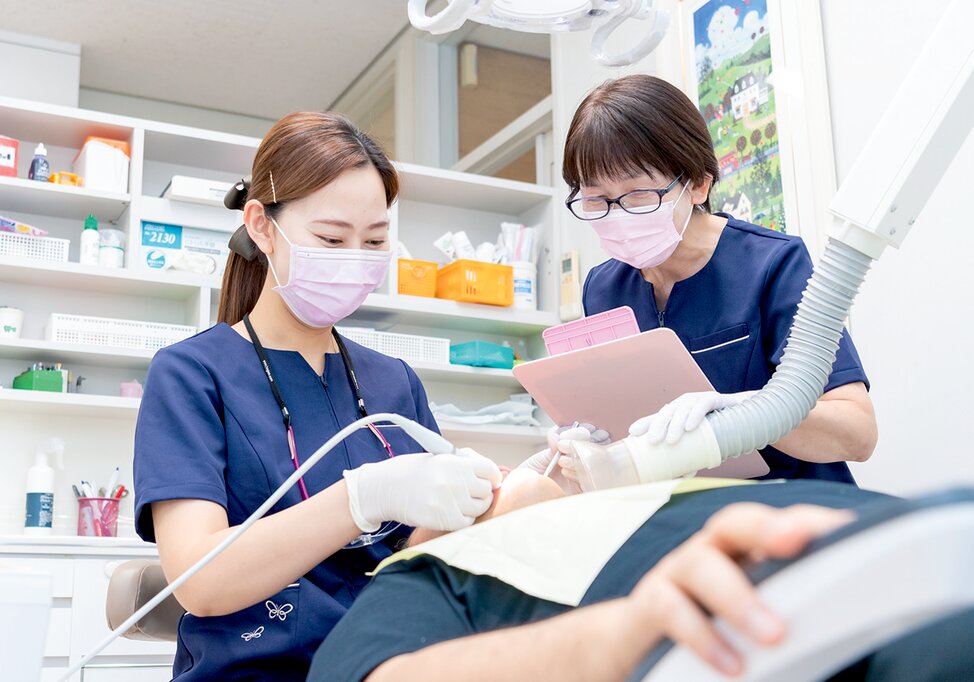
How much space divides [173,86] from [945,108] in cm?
434

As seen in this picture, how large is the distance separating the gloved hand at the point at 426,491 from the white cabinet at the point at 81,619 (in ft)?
5.94

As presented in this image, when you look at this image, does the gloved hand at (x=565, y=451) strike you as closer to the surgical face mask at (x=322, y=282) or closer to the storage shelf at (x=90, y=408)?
the surgical face mask at (x=322, y=282)

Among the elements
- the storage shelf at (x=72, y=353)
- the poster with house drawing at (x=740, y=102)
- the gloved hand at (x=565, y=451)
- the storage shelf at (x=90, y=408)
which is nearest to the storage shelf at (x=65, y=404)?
the storage shelf at (x=90, y=408)

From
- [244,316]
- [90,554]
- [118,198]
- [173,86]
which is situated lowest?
[90,554]

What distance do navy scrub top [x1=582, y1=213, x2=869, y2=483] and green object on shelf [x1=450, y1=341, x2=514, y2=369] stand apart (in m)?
1.87

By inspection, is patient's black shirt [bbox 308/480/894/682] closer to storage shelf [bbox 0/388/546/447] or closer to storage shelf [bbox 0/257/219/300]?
storage shelf [bbox 0/388/546/447]

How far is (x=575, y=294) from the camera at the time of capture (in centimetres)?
353

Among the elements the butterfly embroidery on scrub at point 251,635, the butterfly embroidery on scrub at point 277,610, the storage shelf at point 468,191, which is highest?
the storage shelf at point 468,191

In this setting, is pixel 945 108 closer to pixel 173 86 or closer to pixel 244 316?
pixel 244 316

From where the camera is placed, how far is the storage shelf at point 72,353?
3.00 metres

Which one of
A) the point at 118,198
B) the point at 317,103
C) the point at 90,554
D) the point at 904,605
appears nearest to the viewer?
the point at 904,605

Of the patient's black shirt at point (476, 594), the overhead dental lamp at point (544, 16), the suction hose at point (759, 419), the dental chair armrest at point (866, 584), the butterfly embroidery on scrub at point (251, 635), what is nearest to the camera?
the dental chair armrest at point (866, 584)

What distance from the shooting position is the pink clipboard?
4.14 feet

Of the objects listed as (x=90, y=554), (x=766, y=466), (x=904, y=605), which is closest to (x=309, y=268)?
(x=766, y=466)
